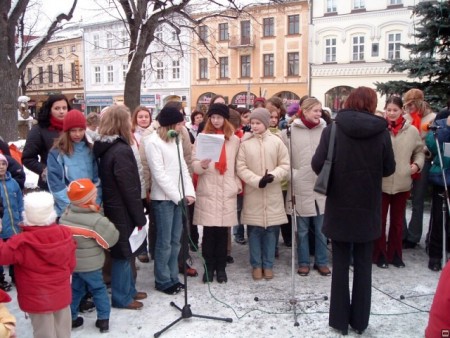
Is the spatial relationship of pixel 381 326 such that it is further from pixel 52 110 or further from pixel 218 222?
pixel 52 110

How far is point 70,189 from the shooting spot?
3.46 meters

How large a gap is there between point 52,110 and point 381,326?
3713mm

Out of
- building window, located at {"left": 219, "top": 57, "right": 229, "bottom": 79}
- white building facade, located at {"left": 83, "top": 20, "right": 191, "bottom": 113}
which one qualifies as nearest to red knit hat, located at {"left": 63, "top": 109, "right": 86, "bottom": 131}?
white building facade, located at {"left": 83, "top": 20, "right": 191, "bottom": 113}

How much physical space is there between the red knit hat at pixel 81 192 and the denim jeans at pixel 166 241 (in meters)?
1.05

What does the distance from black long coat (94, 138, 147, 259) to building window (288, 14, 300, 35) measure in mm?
34176

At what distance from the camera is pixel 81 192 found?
3.45 metres

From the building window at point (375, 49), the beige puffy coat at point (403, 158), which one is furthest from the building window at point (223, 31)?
the beige puffy coat at point (403, 158)

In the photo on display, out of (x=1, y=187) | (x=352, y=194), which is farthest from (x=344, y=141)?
(x=1, y=187)

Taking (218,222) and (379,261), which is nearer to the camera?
(218,222)

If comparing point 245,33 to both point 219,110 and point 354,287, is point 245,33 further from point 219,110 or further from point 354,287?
point 354,287

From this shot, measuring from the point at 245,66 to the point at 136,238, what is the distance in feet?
118

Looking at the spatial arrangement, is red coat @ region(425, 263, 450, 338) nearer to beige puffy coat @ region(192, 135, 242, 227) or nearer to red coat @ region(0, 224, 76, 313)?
red coat @ region(0, 224, 76, 313)

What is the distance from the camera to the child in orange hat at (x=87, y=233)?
3.48 metres

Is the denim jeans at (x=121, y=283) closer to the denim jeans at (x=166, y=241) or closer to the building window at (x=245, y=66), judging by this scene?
the denim jeans at (x=166, y=241)
